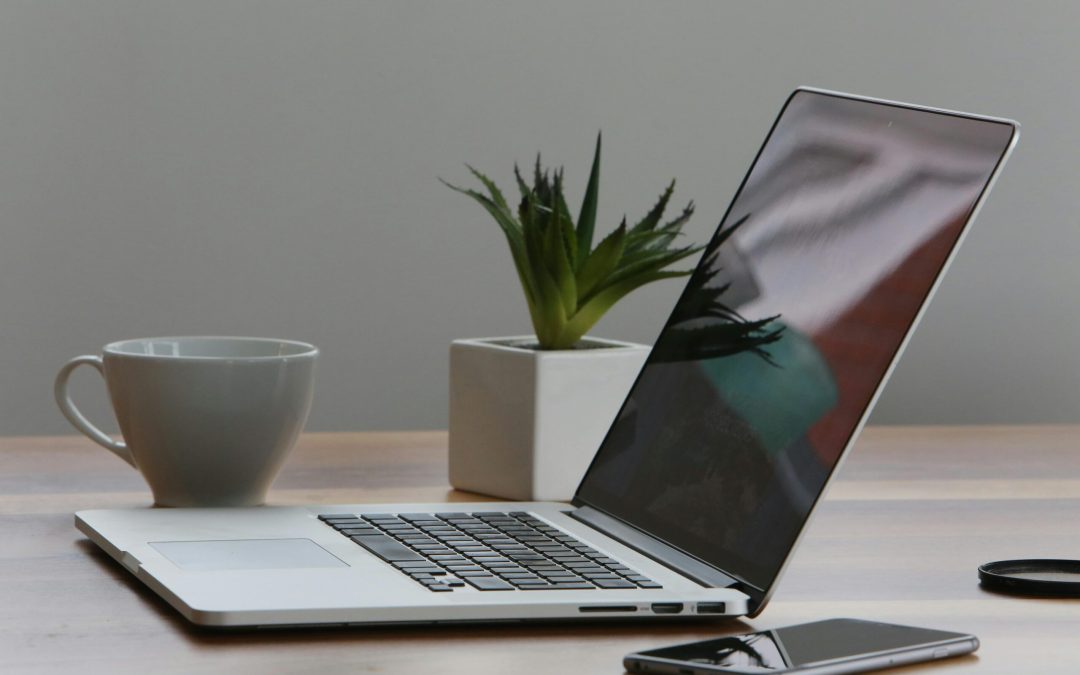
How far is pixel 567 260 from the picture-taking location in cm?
96

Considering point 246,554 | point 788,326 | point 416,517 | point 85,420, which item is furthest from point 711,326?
point 85,420

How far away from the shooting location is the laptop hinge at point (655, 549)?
668mm

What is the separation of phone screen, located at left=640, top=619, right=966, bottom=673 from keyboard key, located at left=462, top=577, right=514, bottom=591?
4.0 inches

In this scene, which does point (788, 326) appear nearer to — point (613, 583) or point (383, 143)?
point (613, 583)

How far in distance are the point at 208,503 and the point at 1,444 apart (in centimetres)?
35

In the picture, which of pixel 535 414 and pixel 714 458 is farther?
pixel 535 414

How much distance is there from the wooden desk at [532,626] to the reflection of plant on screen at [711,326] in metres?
0.13

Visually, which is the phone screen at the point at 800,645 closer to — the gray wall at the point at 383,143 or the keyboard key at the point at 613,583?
the keyboard key at the point at 613,583

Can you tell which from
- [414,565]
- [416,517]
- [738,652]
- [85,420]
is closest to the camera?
[738,652]

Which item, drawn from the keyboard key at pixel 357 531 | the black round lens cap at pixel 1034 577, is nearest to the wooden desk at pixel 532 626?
the black round lens cap at pixel 1034 577

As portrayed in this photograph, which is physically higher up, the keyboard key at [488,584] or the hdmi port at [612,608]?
the keyboard key at [488,584]

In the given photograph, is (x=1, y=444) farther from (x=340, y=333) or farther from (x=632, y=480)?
(x=340, y=333)

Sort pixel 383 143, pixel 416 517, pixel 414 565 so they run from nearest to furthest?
pixel 414 565 < pixel 416 517 < pixel 383 143

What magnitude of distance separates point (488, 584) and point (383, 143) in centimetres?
152
